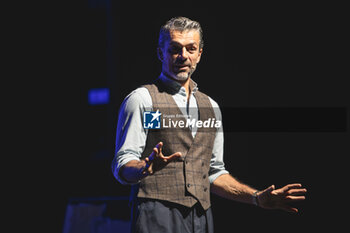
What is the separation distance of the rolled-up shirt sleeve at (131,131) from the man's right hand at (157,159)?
0.59 ft

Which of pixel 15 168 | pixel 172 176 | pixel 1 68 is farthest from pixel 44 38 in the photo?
pixel 172 176

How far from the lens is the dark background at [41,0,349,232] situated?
3.18 meters

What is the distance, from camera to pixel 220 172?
7.60 feet

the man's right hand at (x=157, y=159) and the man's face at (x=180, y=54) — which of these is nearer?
the man's right hand at (x=157, y=159)

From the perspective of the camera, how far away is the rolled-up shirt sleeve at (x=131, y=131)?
6.61ft

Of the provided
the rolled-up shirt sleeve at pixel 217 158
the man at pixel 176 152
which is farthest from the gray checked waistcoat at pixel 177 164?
the rolled-up shirt sleeve at pixel 217 158

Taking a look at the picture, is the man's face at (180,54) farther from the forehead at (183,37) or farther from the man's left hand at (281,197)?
the man's left hand at (281,197)

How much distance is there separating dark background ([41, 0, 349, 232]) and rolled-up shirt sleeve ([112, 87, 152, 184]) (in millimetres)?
1267

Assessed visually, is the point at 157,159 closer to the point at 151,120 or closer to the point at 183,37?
the point at 151,120

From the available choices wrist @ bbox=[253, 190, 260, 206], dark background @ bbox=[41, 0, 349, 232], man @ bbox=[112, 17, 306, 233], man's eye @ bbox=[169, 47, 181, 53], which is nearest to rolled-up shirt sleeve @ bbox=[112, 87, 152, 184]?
man @ bbox=[112, 17, 306, 233]

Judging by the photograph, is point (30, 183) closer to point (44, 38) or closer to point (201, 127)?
point (44, 38)

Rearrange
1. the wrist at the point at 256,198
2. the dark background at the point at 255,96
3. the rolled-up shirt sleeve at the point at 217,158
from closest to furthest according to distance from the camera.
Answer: the wrist at the point at 256,198
the rolled-up shirt sleeve at the point at 217,158
the dark background at the point at 255,96

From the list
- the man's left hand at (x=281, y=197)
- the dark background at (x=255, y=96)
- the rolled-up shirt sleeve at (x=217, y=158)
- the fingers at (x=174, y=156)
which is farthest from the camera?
the dark background at (x=255, y=96)

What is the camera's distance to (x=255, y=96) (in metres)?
3.33
